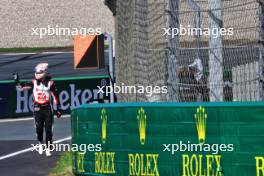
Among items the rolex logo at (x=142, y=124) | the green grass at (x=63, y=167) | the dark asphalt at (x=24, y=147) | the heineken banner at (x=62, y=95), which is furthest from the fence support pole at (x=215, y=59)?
the heineken banner at (x=62, y=95)

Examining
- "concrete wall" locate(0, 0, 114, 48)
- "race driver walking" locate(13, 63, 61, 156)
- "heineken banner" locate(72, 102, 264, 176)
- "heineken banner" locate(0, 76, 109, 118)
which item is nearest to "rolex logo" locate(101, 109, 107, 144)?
"heineken banner" locate(72, 102, 264, 176)

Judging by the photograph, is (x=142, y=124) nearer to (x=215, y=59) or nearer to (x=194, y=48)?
(x=215, y=59)

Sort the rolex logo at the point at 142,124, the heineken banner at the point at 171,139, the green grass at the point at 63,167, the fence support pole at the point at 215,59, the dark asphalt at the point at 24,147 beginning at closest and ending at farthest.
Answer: the heineken banner at the point at 171,139
the rolex logo at the point at 142,124
the fence support pole at the point at 215,59
the green grass at the point at 63,167
the dark asphalt at the point at 24,147

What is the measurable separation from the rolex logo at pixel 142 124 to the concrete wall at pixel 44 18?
138 feet

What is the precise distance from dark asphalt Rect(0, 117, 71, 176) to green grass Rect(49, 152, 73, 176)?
0.11 meters

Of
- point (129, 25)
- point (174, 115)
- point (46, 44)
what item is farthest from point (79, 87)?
point (46, 44)

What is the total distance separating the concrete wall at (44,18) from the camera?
50344 mm

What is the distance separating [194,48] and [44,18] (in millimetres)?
42095

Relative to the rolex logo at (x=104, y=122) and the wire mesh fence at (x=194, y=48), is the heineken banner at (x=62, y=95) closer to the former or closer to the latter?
the wire mesh fence at (x=194, y=48)

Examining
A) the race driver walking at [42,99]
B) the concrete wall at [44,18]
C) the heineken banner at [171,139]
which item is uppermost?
the concrete wall at [44,18]

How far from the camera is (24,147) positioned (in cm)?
1475

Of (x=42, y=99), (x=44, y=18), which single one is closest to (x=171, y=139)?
(x=42, y=99)

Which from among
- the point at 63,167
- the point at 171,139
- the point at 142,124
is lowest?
the point at 63,167

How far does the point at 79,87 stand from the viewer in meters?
23.3
